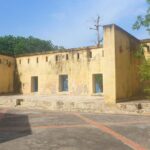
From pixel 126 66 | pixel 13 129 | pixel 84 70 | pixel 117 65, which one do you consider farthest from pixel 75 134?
pixel 84 70

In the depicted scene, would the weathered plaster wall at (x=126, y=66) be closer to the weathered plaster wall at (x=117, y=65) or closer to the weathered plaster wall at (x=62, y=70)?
the weathered plaster wall at (x=117, y=65)

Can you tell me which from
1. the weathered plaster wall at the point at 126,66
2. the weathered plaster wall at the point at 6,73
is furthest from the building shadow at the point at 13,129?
the weathered plaster wall at the point at 6,73

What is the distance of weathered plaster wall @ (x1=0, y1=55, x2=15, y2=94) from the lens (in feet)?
75.7

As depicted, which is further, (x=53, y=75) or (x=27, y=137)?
(x=53, y=75)

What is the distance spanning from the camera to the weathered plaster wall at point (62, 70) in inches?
782

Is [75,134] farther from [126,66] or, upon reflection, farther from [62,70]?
[62,70]

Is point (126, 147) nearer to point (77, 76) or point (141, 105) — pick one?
point (141, 105)

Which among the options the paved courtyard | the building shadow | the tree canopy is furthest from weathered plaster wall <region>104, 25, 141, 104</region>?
the tree canopy

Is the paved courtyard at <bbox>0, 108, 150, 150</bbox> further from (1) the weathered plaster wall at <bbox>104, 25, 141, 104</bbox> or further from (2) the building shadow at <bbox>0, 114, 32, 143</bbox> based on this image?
(1) the weathered plaster wall at <bbox>104, 25, 141, 104</bbox>

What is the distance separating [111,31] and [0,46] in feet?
84.5

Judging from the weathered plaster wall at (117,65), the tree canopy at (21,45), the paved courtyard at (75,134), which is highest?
the tree canopy at (21,45)

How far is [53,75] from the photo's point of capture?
2167 cm

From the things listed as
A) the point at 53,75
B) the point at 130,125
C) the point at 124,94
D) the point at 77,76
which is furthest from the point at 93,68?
the point at 130,125

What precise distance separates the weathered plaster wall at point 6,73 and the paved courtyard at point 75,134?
11.9 metres
